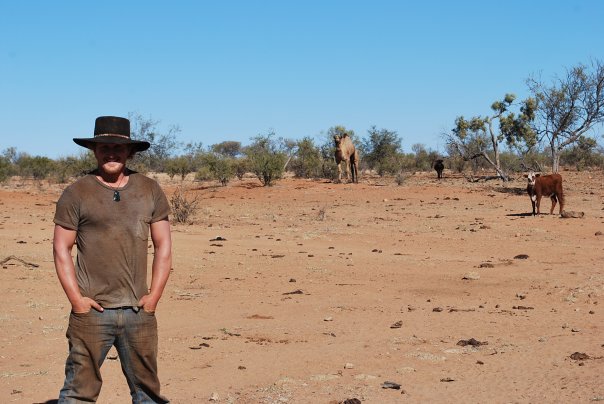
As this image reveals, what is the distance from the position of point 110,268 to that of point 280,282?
25.9 ft

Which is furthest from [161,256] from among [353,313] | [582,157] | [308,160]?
[582,157]

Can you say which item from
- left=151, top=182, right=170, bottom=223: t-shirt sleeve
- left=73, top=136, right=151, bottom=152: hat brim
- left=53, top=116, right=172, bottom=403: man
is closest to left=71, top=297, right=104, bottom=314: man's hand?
left=53, top=116, right=172, bottom=403: man

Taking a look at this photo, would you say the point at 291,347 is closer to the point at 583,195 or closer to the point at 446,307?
the point at 446,307

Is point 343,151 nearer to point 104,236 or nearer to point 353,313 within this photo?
point 353,313

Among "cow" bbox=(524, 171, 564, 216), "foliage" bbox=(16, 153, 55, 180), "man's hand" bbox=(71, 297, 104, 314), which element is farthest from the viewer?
"foliage" bbox=(16, 153, 55, 180)

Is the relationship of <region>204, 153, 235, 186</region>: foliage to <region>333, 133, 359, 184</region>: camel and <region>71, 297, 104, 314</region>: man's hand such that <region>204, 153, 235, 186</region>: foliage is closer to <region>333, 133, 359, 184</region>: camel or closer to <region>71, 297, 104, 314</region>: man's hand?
<region>333, 133, 359, 184</region>: camel

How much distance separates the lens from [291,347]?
27.1ft

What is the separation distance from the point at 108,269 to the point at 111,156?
2.18 feet

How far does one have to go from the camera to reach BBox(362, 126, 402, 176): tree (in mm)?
46281

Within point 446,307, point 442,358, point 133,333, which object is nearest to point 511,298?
point 446,307

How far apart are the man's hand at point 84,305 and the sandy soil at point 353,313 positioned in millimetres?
2088

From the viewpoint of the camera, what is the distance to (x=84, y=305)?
460 cm

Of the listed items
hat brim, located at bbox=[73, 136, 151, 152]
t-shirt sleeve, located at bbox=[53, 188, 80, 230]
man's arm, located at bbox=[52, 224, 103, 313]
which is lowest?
man's arm, located at bbox=[52, 224, 103, 313]

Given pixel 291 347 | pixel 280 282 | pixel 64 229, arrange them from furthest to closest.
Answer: pixel 280 282
pixel 291 347
pixel 64 229
